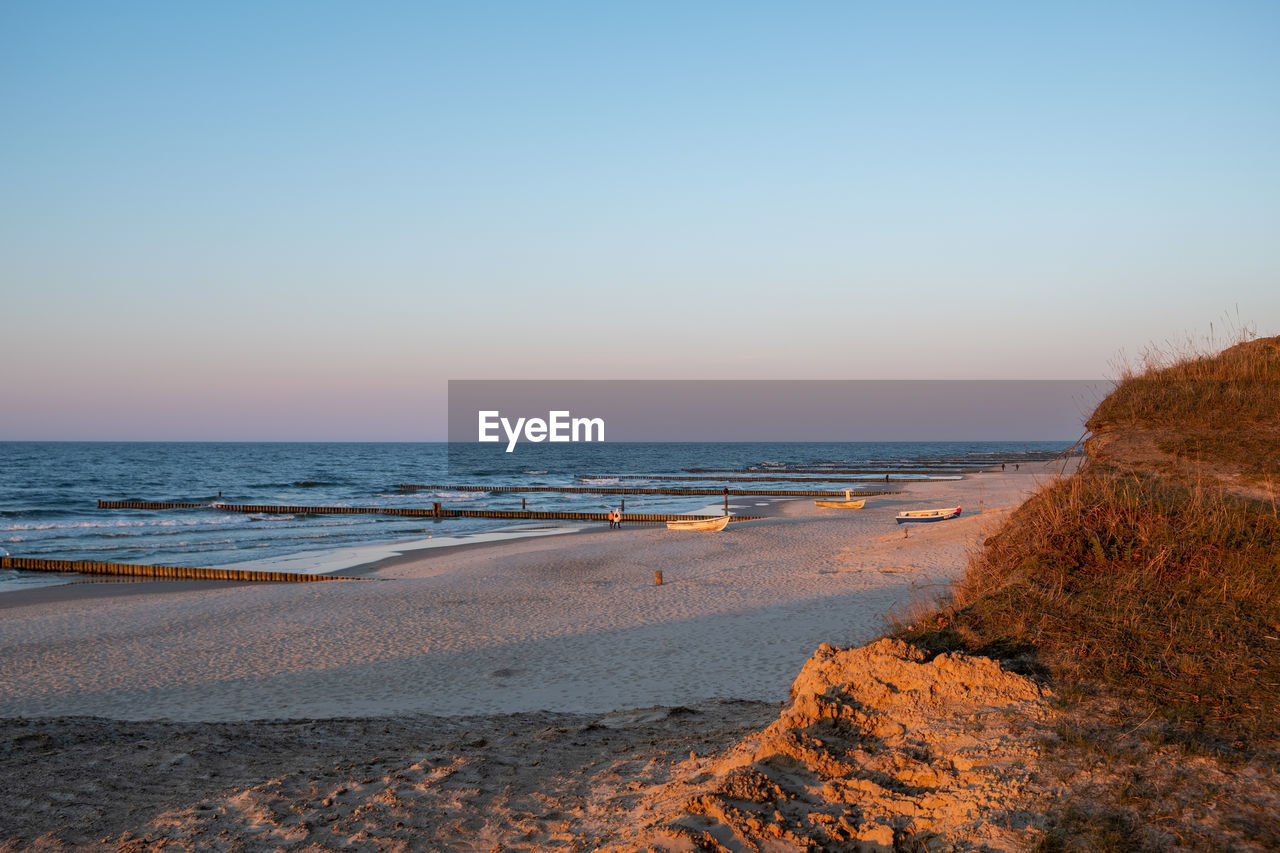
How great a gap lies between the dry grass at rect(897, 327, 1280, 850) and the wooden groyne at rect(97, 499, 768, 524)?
102 ft

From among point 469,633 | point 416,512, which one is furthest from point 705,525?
point 469,633

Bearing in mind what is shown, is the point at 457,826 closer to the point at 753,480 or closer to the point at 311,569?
the point at 311,569

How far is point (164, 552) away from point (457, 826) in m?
29.4

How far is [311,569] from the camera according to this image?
25984 mm

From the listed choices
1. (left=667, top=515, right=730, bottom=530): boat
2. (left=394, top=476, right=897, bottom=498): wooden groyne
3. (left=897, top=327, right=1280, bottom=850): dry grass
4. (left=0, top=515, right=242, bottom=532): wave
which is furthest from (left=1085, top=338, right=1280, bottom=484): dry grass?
(left=394, top=476, right=897, bottom=498): wooden groyne

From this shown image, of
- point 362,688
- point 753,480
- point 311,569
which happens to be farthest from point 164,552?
point 753,480

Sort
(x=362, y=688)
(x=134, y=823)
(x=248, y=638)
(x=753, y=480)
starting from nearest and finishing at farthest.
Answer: (x=134, y=823)
(x=362, y=688)
(x=248, y=638)
(x=753, y=480)

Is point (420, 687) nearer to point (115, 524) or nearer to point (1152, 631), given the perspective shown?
point (1152, 631)

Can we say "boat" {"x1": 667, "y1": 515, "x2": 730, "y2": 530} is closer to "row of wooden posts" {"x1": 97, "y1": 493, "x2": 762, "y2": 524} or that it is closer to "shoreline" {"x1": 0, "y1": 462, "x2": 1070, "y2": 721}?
"row of wooden posts" {"x1": 97, "y1": 493, "x2": 762, "y2": 524}

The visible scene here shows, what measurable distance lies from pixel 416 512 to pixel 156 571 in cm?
2077

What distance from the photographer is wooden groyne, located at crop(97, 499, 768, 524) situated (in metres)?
41.2

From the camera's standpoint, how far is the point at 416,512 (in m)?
45.3

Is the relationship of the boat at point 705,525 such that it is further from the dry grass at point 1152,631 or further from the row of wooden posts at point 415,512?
the dry grass at point 1152,631

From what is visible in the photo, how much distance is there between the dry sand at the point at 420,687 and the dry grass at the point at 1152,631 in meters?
1.77
